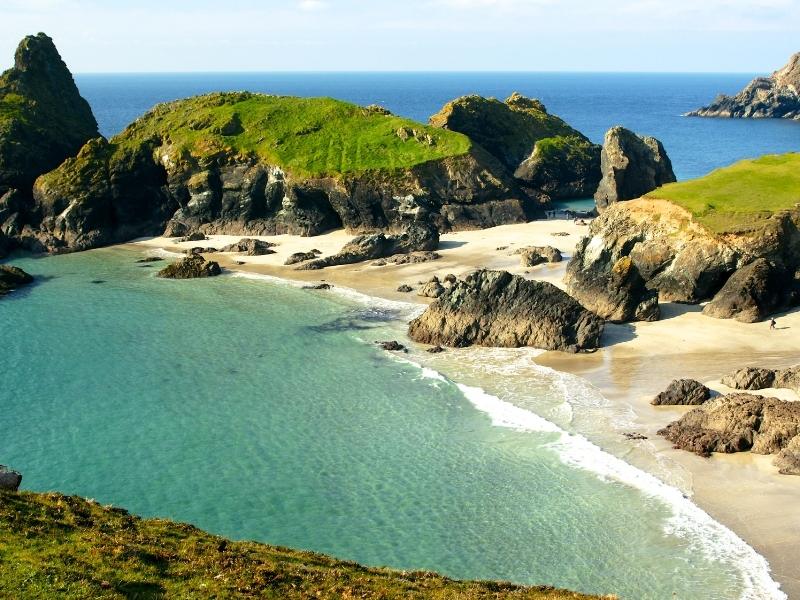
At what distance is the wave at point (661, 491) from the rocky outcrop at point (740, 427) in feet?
11.7

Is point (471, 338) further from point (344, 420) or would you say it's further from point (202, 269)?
point (202, 269)

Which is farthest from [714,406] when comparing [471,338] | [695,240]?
[695,240]

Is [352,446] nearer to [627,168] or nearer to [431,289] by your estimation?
[431,289]

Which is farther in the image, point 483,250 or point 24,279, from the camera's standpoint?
point 483,250

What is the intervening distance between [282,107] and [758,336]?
214 feet

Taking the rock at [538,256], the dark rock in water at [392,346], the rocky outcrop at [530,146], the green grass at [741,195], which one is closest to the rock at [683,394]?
the dark rock in water at [392,346]

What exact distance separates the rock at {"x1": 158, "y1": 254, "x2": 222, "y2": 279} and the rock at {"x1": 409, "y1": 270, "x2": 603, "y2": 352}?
80.6 feet

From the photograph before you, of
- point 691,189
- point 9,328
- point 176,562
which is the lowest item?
point 9,328

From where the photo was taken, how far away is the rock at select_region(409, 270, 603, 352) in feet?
161

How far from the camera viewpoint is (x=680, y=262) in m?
54.9

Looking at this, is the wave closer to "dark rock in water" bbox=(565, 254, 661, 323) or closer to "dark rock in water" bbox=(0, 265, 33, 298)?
"dark rock in water" bbox=(565, 254, 661, 323)

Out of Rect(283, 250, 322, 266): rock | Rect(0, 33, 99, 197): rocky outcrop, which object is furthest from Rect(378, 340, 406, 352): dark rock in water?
Rect(0, 33, 99, 197): rocky outcrop

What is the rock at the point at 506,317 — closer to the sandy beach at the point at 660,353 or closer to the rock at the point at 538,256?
the sandy beach at the point at 660,353

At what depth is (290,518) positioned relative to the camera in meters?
31.3
